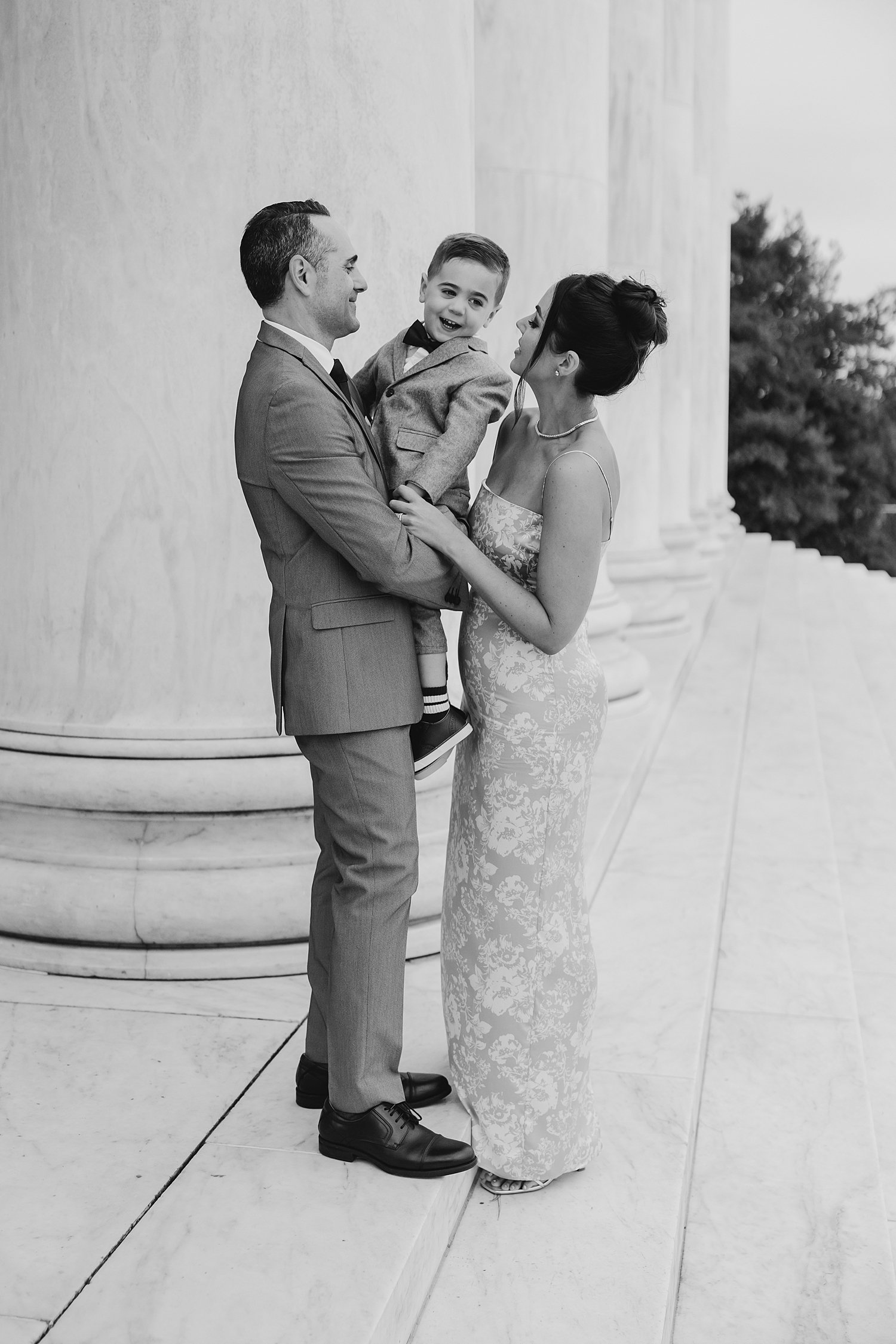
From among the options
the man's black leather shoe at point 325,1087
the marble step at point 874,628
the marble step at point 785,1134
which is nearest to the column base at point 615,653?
the marble step at point 785,1134

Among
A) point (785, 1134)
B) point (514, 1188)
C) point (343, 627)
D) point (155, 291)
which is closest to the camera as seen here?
point (343, 627)

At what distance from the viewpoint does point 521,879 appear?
14.0m

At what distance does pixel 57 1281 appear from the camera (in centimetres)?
1161

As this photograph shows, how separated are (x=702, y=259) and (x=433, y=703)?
6297cm

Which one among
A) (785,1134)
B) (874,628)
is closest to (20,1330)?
(785,1134)

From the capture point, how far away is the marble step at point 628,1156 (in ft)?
40.9

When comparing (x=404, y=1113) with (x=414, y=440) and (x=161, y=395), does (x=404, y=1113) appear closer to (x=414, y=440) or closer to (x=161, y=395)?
(x=414, y=440)

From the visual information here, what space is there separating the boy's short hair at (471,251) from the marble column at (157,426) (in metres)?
5.84

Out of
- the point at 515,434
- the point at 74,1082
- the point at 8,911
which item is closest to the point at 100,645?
the point at 8,911

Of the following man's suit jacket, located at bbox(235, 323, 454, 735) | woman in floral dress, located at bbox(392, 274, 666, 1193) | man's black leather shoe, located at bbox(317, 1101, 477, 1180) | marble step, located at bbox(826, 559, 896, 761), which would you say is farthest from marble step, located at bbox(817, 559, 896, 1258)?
man's suit jacket, located at bbox(235, 323, 454, 735)

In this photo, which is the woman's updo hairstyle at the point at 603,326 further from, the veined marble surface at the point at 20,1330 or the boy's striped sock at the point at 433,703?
the veined marble surface at the point at 20,1330

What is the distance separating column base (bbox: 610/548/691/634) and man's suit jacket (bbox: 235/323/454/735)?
31.6 m

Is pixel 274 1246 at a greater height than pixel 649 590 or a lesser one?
greater

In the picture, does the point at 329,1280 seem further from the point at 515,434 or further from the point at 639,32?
the point at 639,32
